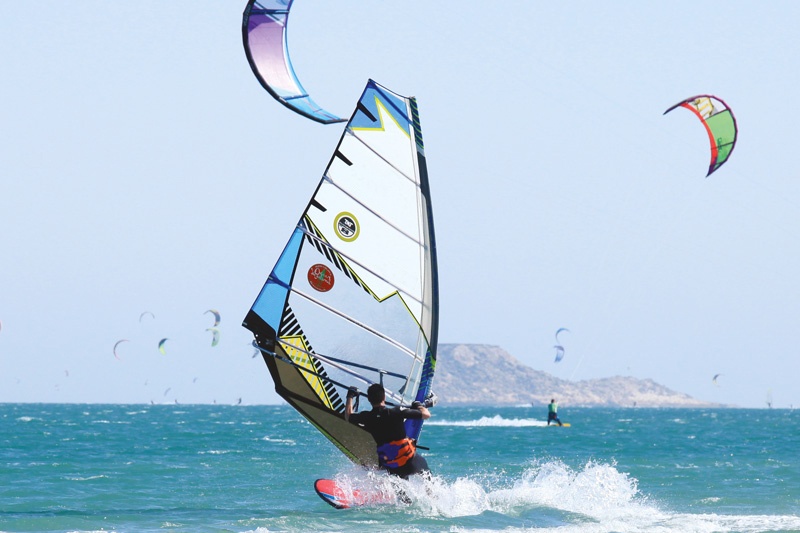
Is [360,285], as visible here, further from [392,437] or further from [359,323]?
[392,437]

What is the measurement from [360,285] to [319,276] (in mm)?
368

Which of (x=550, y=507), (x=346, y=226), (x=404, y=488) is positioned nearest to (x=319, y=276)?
(x=346, y=226)

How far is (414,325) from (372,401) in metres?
1.07

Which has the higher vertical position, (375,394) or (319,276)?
(319,276)

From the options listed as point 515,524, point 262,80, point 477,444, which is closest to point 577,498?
point 515,524

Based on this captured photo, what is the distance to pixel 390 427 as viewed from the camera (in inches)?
357

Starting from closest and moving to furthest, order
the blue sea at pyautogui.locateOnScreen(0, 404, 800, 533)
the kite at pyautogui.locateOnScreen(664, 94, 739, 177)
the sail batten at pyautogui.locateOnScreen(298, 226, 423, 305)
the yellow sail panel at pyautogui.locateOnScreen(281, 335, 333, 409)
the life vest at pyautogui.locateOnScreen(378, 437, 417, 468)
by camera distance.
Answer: the life vest at pyautogui.locateOnScreen(378, 437, 417, 468) < the sail batten at pyautogui.locateOnScreen(298, 226, 423, 305) < the yellow sail panel at pyautogui.locateOnScreen(281, 335, 333, 409) < the blue sea at pyautogui.locateOnScreen(0, 404, 800, 533) < the kite at pyautogui.locateOnScreen(664, 94, 739, 177)

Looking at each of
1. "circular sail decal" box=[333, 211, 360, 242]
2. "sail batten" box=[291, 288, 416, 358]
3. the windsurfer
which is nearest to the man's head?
the windsurfer

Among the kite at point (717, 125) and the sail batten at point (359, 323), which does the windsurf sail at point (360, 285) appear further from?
the kite at point (717, 125)

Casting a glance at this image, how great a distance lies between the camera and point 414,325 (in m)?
9.96

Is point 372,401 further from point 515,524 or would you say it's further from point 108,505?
point 108,505

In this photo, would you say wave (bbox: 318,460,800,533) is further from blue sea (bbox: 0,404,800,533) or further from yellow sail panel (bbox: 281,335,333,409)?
yellow sail panel (bbox: 281,335,333,409)

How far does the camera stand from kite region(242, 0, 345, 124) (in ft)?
31.4

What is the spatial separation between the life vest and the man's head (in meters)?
0.35
